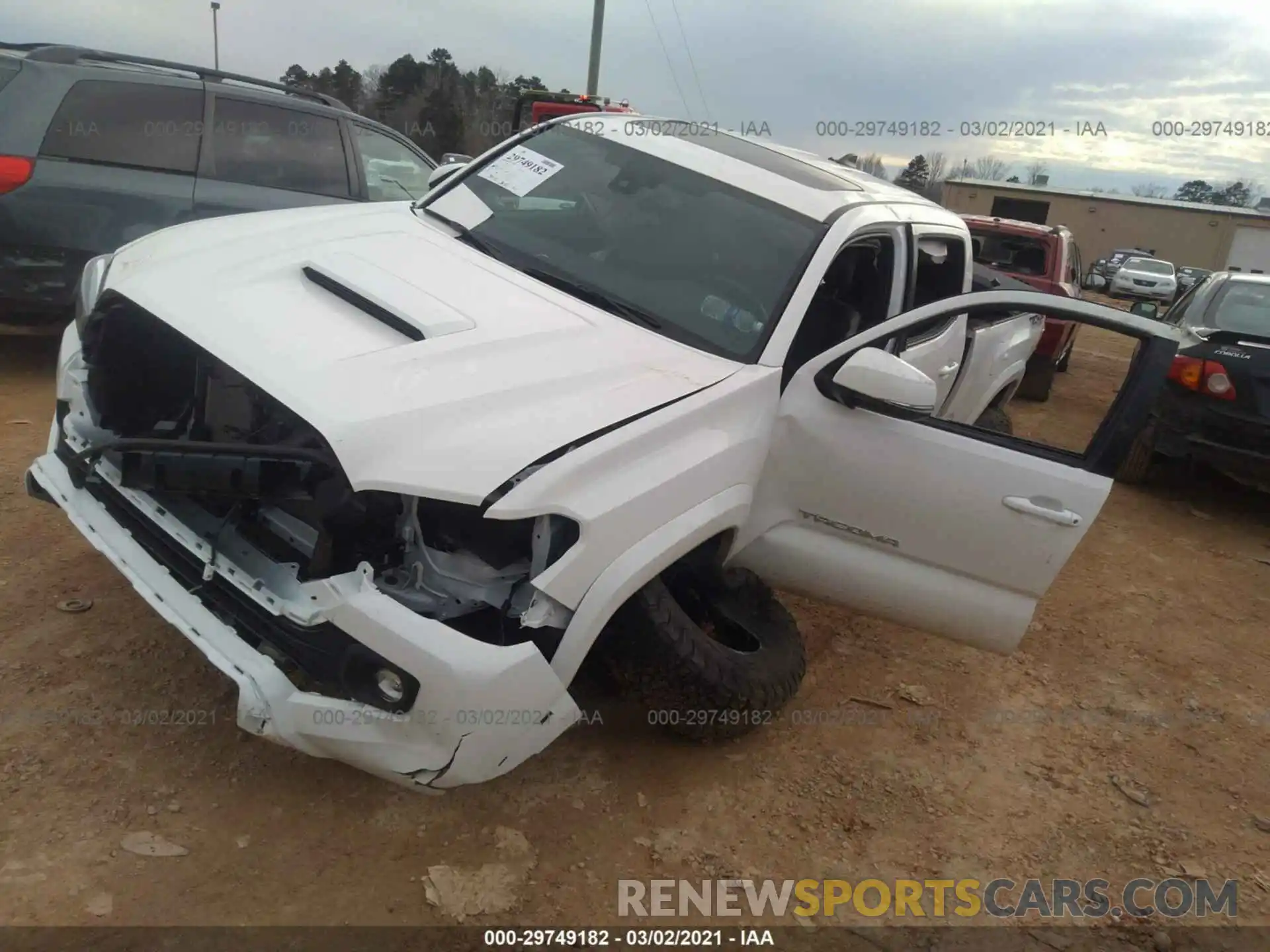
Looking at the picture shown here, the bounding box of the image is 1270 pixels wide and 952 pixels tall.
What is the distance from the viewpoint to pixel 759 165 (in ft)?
12.0

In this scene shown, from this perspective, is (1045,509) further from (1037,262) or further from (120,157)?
(1037,262)

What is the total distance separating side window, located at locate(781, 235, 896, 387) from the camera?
3539mm

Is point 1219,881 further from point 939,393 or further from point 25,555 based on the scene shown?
point 25,555

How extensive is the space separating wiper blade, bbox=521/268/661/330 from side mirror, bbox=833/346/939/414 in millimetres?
657

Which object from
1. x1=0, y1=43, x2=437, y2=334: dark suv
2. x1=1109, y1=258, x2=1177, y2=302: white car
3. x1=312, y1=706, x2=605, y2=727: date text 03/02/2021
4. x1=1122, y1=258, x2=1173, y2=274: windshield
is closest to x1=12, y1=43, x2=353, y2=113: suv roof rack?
x1=0, y1=43, x2=437, y2=334: dark suv

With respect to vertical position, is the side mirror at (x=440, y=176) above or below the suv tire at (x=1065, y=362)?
above

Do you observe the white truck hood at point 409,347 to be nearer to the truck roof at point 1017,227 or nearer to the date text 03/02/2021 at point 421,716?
the date text 03/02/2021 at point 421,716

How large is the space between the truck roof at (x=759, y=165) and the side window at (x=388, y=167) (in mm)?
2688

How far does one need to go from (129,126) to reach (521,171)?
275cm

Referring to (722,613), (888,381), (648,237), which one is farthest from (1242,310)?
(722,613)

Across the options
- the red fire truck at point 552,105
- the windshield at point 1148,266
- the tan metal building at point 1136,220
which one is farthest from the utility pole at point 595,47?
the tan metal building at point 1136,220

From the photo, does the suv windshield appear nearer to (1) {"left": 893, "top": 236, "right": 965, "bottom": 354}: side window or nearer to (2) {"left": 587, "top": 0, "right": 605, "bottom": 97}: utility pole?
(1) {"left": 893, "top": 236, "right": 965, "bottom": 354}: side window

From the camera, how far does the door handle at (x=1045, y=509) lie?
2.77 m

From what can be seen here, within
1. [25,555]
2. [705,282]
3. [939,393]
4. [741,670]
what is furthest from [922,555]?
[25,555]
